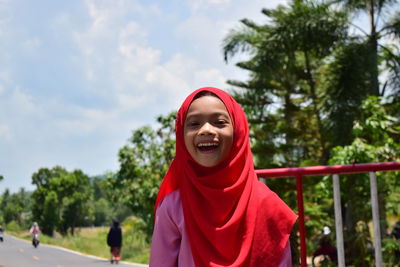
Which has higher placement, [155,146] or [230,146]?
[155,146]

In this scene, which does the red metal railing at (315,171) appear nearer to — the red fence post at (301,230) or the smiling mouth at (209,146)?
the red fence post at (301,230)

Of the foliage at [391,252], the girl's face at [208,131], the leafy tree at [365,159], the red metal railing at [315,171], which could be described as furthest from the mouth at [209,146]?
the leafy tree at [365,159]

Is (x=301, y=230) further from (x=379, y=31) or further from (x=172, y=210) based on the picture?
(x=379, y=31)

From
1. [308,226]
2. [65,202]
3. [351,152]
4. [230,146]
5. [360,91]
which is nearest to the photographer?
[230,146]

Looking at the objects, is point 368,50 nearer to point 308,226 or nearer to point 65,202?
point 308,226

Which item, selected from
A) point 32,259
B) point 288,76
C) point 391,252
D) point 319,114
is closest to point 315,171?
point 391,252

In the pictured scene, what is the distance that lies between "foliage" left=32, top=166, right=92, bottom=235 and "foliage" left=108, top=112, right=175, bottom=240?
89.2ft

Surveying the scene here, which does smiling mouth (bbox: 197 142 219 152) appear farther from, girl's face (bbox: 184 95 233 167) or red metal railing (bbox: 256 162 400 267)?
red metal railing (bbox: 256 162 400 267)

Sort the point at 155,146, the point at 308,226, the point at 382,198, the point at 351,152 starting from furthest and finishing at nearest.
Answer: the point at 155,146 < the point at 308,226 < the point at 382,198 < the point at 351,152

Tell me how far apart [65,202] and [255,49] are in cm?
3518

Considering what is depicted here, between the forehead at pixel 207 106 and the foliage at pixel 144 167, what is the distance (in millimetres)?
14541

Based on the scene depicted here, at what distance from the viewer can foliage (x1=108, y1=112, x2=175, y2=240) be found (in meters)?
16.9

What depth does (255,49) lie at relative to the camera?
42.8 ft

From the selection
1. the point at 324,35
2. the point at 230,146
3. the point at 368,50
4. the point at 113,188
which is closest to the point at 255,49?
the point at 324,35
